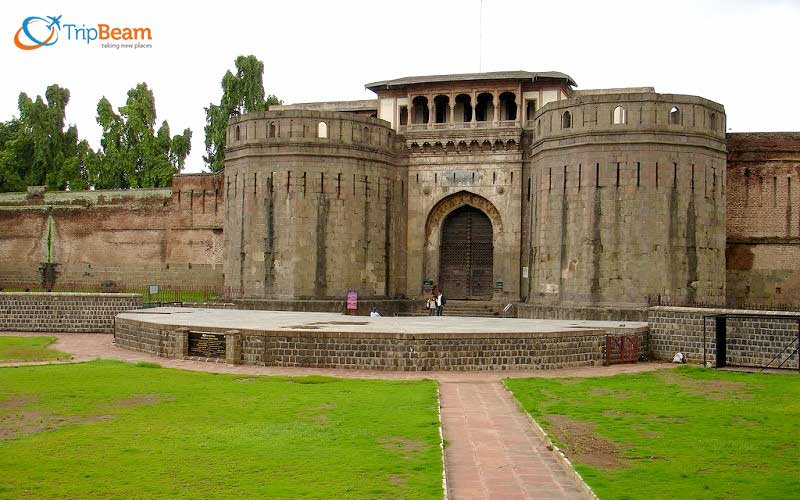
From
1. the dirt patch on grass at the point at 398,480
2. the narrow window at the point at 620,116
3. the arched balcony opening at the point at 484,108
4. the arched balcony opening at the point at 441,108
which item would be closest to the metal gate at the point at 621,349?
the narrow window at the point at 620,116

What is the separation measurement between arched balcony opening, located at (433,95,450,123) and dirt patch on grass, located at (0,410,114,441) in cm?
2268

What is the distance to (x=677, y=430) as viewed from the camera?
12.0 metres

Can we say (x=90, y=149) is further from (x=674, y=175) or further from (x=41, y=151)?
(x=674, y=175)

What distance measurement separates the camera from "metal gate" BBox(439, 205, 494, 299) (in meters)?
32.8

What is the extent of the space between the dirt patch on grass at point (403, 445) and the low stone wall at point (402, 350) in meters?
7.02

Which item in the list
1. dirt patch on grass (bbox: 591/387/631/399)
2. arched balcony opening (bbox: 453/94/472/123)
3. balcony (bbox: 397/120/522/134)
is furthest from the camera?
arched balcony opening (bbox: 453/94/472/123)

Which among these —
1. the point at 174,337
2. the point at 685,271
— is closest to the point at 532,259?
the point at 685,271

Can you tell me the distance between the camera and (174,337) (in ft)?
65.9

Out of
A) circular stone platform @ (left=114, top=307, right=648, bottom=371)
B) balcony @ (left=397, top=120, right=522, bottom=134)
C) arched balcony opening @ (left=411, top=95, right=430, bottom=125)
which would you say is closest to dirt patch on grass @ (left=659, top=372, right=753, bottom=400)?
circular stone platform @ (left=114, top=307, right=648, bottom=371)

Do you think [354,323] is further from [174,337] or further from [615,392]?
[615,392]

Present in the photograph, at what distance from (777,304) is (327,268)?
15.5 metres

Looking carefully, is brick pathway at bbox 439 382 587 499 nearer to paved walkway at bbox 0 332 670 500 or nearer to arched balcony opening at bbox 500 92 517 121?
paved walkway at bbox 0 332 670 500

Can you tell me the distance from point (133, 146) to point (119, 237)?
1055 cm

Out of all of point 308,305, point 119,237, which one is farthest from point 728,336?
point 119,237
